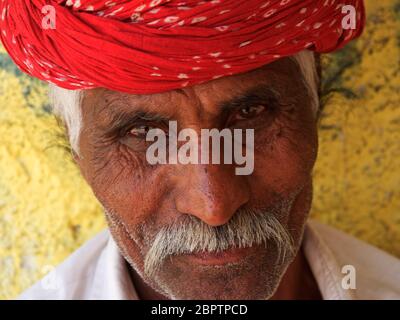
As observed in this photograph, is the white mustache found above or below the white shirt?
above

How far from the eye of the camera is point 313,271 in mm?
1777

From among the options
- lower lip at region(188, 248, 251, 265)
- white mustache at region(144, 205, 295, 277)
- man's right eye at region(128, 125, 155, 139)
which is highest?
man's right eye at region(128, 125, 155, 139)

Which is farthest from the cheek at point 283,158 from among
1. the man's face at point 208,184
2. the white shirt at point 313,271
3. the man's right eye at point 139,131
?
the white shirt at point 313,271

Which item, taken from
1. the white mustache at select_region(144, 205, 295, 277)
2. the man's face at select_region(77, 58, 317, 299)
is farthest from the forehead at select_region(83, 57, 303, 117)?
the white mustache at select_region(144, 205, 295, 277)

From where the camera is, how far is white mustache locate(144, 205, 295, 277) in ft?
4.46

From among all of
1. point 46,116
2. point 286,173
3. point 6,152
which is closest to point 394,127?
point 286,173

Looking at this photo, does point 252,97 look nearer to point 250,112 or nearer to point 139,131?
point 250,112

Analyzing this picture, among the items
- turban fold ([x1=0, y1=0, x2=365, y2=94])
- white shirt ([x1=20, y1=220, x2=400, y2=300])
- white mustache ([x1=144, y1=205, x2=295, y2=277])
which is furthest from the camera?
white shirt ([x1=20, y1=220, x2=400, y2=300])

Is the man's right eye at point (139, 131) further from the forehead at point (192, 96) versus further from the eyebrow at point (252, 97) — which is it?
the eyebrow at point (252, 97)

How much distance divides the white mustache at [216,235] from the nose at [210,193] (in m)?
0.03

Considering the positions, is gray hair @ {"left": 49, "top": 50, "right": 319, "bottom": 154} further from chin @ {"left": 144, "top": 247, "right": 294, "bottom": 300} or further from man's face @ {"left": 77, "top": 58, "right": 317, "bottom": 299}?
chin @ {"left": 144, "top": 247, "right": 294, "bottom": 300}

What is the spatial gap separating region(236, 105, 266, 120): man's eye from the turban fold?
115mm

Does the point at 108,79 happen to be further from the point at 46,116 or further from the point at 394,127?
the point at 394,127
